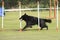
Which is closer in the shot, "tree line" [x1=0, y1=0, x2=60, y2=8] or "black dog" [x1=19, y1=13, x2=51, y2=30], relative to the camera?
"black dog" [x1=19, y1=13, x2=51, y2=30]

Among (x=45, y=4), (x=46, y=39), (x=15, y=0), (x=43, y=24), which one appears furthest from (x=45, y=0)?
(x=46, y=39)

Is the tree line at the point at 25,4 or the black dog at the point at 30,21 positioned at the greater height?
the tree line at the point at 25,4

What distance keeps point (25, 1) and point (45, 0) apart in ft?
11.2

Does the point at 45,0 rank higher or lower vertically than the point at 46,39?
higher

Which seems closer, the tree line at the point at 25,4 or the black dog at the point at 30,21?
the black dog at the point at 30,21

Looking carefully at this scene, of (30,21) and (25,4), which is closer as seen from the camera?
(30,21)

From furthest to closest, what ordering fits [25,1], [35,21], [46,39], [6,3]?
[25,1] < [6,3] < [35,21] < [46,39]

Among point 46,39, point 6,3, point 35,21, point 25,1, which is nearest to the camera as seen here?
point 46,39

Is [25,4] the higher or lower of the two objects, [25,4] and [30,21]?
the higher

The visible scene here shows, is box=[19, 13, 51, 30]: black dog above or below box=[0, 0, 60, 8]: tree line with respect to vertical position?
below

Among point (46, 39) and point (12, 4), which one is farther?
point (12, 4)

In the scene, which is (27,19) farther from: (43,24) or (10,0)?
(10,0)

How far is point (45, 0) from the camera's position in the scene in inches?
1705

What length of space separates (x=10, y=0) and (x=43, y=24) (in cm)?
2724
